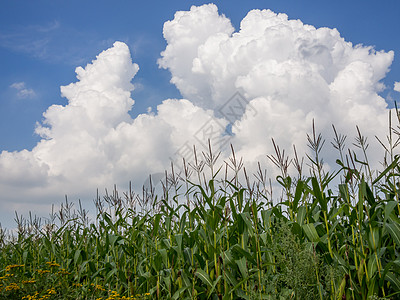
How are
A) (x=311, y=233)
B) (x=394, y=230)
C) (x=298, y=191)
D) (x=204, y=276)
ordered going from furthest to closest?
(x=204, y=276) → (x=298, y=191) → (x=311, y=233) → (x=394, y=230)

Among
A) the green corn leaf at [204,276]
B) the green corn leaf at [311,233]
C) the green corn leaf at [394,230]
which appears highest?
the green corn leaf at [311,233]

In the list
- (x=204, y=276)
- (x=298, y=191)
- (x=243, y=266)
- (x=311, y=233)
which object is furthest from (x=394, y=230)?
(x=204, y=276)

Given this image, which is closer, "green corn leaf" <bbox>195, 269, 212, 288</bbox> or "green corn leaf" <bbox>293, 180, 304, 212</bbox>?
"green corn leaf" <bbox>293, 180, 304, 212</bbox>

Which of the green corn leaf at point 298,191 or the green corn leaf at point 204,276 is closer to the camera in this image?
the green corn leaf at point 298,191

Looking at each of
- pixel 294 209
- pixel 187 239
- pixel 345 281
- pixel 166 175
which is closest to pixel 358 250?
pixel 345 281

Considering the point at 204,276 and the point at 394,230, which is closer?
the point at 394,230

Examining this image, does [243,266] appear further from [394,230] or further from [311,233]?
[394,230]

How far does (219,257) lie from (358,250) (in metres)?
1.48

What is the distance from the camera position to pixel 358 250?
141 inches

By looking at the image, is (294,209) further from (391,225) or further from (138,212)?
(138,212)

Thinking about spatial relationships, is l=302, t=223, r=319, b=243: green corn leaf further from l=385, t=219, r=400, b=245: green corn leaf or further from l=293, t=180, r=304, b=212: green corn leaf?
l=385, t=219, r=400, b=245: green corn leaf

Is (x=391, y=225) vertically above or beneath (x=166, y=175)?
beneath

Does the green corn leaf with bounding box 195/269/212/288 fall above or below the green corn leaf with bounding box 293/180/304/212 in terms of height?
below

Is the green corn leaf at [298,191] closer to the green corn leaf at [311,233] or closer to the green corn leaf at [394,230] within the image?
the green corn leaf at [311,233]
